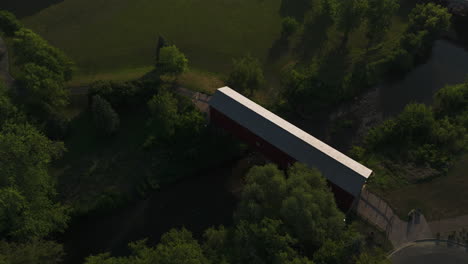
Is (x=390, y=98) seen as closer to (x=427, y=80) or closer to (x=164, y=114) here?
(x=427, y=80)

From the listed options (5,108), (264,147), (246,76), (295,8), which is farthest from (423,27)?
(5,108)

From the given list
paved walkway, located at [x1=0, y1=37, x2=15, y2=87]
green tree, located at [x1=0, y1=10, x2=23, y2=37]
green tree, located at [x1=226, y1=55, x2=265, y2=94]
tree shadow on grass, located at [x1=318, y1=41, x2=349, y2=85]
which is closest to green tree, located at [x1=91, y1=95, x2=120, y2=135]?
green tree, located at [x1=226, y1=55, x2=265, y2=94]

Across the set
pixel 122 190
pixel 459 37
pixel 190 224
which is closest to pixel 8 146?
pixel 122 190

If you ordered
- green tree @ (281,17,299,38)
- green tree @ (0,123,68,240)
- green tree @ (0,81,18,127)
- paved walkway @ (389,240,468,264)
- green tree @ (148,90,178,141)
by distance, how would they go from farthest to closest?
green tree @ (281,17,299,38)
green tree @ (148,90,178,141)
green tree @ (0,81,18,127)
paved walkway @ (389,240,468,264)
green tree @ (0,123,68,240)

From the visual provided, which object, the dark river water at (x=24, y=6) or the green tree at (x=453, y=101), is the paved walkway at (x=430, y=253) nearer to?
the green tree at (x=453, y=101)

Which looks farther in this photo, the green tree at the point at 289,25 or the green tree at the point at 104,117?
the green tree at the point at 289,25

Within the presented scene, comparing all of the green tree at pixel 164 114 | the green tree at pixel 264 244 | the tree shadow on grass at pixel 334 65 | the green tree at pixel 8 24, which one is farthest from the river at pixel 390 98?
the green tree at pixel 8 24

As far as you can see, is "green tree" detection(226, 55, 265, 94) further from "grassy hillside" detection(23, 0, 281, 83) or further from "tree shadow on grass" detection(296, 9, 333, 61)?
"tree shadow on grass" detection(296, 9, 333, 61)

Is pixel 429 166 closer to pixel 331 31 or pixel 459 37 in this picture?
pixel 331 31
